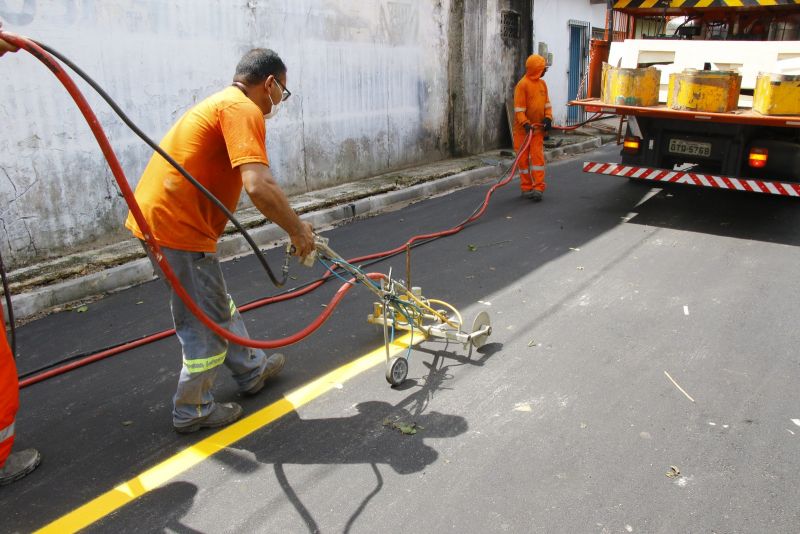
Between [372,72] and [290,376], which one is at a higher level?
[372,72]

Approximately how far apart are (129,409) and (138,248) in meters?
3.07

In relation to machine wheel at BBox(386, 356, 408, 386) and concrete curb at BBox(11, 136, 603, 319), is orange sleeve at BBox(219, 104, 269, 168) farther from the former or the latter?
concrete curb at BBox(11, 136, 603, 319)

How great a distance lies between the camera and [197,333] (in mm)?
3170

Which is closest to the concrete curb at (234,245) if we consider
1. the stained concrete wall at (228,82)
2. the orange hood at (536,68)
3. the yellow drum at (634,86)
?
the stained concrete wall at (228,82)

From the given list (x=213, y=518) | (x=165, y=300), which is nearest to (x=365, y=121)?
(x=165, y=300)

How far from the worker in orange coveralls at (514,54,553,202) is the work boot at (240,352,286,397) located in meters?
5.42

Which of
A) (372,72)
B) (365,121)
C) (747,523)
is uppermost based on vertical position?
(372,72)

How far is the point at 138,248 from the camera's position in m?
6.21

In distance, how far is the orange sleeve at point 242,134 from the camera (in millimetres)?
2787

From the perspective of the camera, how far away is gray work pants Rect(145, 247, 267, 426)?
10.3 ft

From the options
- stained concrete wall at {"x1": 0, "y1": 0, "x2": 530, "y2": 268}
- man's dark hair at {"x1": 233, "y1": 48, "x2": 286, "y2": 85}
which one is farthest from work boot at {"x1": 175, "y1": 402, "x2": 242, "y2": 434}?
stained concrete wall at {"x1": 0, "y1": 0, "x2": 530, "y2": 268}

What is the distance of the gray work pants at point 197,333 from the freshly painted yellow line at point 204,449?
0.18 meters

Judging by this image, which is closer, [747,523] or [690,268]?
[747,523]

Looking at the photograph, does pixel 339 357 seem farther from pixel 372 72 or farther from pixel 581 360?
pixel 372 72
